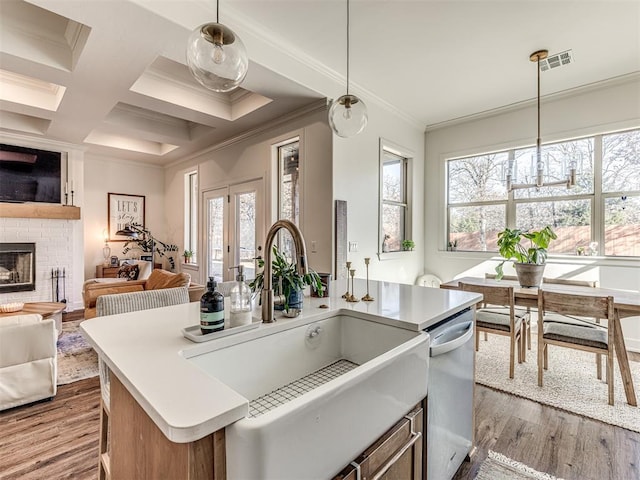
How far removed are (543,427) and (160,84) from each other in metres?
4.59

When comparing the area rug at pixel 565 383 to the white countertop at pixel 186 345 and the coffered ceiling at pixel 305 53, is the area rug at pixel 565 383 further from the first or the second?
the coffered ceiling at pixel 305 53

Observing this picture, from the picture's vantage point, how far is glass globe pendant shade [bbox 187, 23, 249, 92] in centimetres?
138

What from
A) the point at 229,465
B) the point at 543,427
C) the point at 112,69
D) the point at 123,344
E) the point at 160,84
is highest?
the point at 160,84

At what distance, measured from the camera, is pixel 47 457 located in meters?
1.79

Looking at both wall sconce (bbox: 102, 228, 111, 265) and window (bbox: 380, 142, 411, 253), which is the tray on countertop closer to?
window (bbox: 380, 142, 411, 253)

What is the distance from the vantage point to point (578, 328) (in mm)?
2576

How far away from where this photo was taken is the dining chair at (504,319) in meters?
2.70

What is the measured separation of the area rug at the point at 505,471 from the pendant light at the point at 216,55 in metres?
2.39

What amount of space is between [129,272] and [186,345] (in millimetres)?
4965

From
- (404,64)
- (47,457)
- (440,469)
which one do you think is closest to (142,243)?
(47,457)

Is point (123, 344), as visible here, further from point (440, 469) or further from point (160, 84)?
point (160, 84)

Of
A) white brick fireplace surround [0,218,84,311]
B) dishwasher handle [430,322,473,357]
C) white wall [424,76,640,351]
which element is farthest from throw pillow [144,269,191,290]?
white wall [424,76,640,351]

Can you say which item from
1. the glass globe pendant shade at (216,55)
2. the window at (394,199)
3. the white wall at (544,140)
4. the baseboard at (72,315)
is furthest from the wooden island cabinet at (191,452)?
the baseboard at (72,315)

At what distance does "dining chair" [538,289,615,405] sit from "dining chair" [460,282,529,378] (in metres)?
0.19
